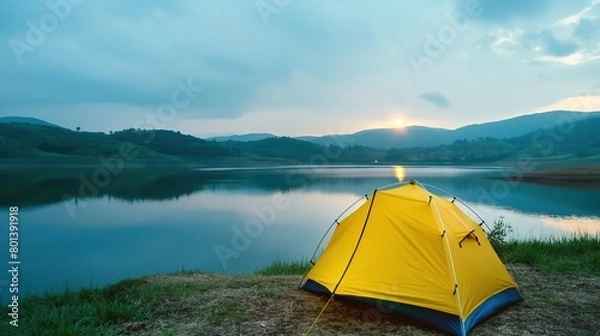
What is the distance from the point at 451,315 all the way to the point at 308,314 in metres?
1.82

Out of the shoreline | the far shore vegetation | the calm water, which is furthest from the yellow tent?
the far shore vegetation

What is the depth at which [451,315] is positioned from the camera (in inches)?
190

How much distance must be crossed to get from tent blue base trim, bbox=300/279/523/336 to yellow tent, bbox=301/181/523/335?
0.01 m

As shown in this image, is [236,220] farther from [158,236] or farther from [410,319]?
[410,319]

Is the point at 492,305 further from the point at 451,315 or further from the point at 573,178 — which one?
the point at 573,178

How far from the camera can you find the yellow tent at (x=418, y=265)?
16.3ft

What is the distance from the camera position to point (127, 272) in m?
12.6

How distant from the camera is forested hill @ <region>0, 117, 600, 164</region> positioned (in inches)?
4151

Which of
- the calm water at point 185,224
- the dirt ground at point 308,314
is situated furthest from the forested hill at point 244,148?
the dirt ground at point 308,314

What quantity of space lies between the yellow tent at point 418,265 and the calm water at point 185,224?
24.7 ft

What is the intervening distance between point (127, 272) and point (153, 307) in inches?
321

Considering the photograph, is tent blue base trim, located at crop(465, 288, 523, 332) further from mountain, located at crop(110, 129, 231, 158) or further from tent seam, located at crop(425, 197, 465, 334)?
mountain, located at crop(110, 129, 231, 158)

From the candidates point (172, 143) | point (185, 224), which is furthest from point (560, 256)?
point (172, 143)

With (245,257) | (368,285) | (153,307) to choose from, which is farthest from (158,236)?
(368,285)
